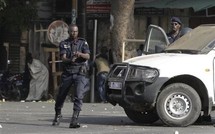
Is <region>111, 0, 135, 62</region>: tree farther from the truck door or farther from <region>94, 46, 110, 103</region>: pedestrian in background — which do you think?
the truck door

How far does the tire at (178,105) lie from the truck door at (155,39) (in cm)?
168

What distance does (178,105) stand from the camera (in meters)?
11.3

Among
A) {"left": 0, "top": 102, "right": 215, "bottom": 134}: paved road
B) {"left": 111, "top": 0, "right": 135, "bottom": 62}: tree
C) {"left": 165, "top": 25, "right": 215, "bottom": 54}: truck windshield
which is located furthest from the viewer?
{"left": 111, "top": 0, "right": 135, "bottom": 62}: tree

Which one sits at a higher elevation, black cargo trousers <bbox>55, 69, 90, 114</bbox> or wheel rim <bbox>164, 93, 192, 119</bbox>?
black cargo trousers <bbox>55, 69, 90, 114</bbox>

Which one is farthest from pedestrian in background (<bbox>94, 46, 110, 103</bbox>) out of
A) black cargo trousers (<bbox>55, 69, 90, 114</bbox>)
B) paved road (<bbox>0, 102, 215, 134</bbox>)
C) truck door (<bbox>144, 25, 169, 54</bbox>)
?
black cargo trousers (<bbox>55, 69, 90, 114</bbox>)

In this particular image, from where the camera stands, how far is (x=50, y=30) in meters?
21.2

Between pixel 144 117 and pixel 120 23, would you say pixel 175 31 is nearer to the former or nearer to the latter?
pixel 144 117

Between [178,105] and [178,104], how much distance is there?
0.02m

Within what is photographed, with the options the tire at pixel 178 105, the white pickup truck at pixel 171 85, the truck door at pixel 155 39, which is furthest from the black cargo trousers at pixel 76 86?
the truck door at pixel 155 39

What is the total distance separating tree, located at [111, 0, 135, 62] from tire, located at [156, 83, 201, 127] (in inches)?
356

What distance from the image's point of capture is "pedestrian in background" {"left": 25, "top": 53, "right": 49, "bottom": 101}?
2208cm

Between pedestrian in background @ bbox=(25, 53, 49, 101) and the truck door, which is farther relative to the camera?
pedestrian in background @ bbox=(25, 53, 49, 101)

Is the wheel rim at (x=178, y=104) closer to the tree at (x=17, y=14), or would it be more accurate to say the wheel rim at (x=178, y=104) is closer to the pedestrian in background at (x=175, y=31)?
the pedestrian in background at (x=175, y=31)

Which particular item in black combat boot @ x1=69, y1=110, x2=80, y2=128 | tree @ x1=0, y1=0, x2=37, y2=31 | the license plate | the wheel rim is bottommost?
black combat boot @ x1=69, y1=110, x2=80, y2=128
